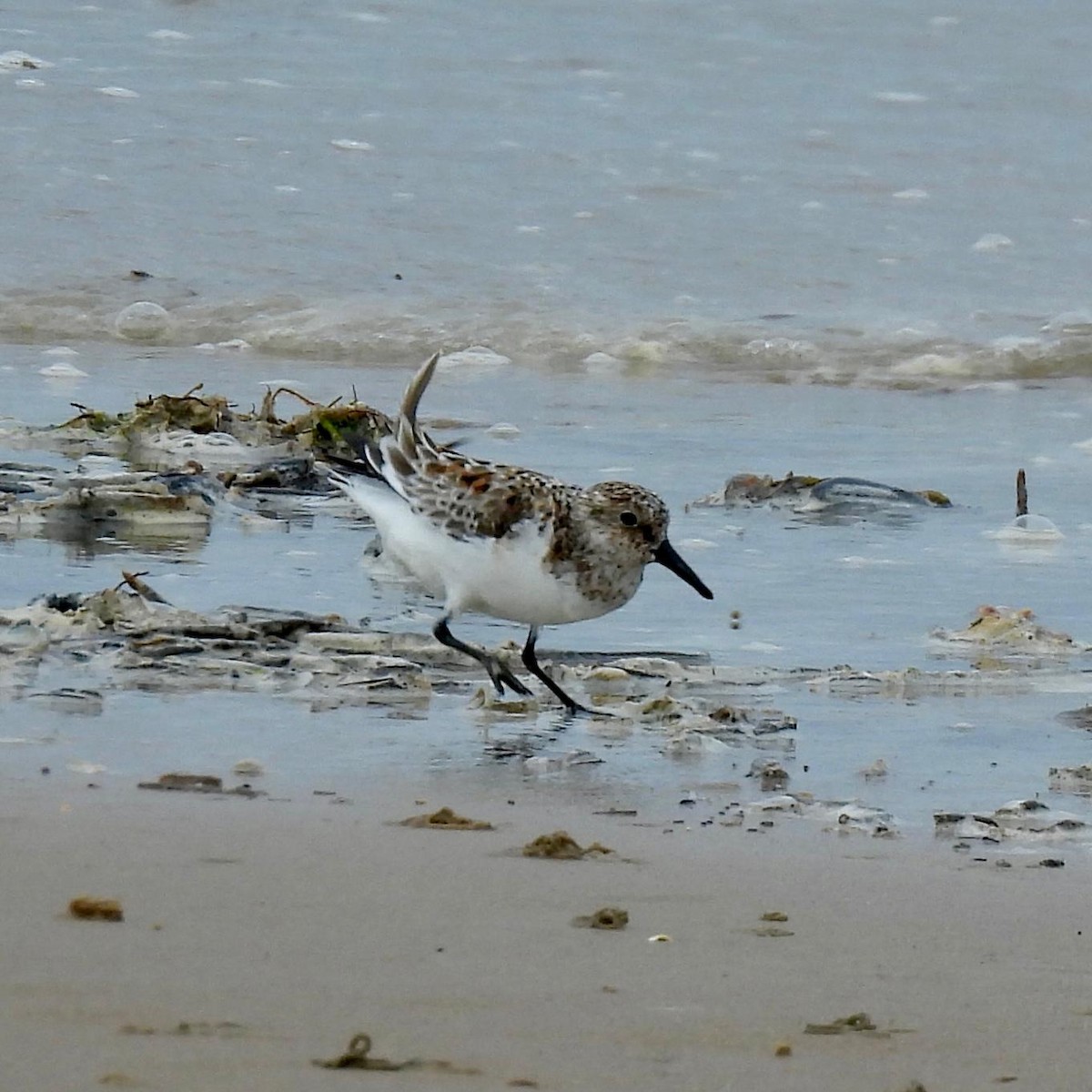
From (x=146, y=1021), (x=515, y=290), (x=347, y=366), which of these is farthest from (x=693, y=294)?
(x=146, y=1021)

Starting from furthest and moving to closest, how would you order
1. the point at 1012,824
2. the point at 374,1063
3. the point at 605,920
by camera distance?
the point at 1012,824, the point at 605,920, the point at 374,1063

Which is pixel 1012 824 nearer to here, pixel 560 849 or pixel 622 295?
pixel 560 849

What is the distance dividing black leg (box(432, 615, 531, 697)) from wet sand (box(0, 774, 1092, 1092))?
1.06m

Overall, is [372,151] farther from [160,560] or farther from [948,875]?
[948,875]

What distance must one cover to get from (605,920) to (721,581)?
3006 millimetres

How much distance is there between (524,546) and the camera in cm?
521

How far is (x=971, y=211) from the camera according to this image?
12.9 meters

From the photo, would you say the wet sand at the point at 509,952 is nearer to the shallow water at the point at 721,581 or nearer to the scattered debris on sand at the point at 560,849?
the scattered debris on sand at the point at 560,849

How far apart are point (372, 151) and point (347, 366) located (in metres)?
3.72

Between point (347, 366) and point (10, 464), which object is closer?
point (10, 464)

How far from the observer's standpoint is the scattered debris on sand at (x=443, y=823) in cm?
381

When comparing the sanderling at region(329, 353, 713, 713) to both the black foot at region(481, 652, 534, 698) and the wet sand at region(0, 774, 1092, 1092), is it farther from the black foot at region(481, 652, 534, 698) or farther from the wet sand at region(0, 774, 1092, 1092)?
the wet sand at region(0, 774, 1092, 1092)

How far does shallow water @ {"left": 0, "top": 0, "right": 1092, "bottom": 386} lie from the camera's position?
10.7 meters

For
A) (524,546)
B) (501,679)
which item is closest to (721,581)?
(524,546)
